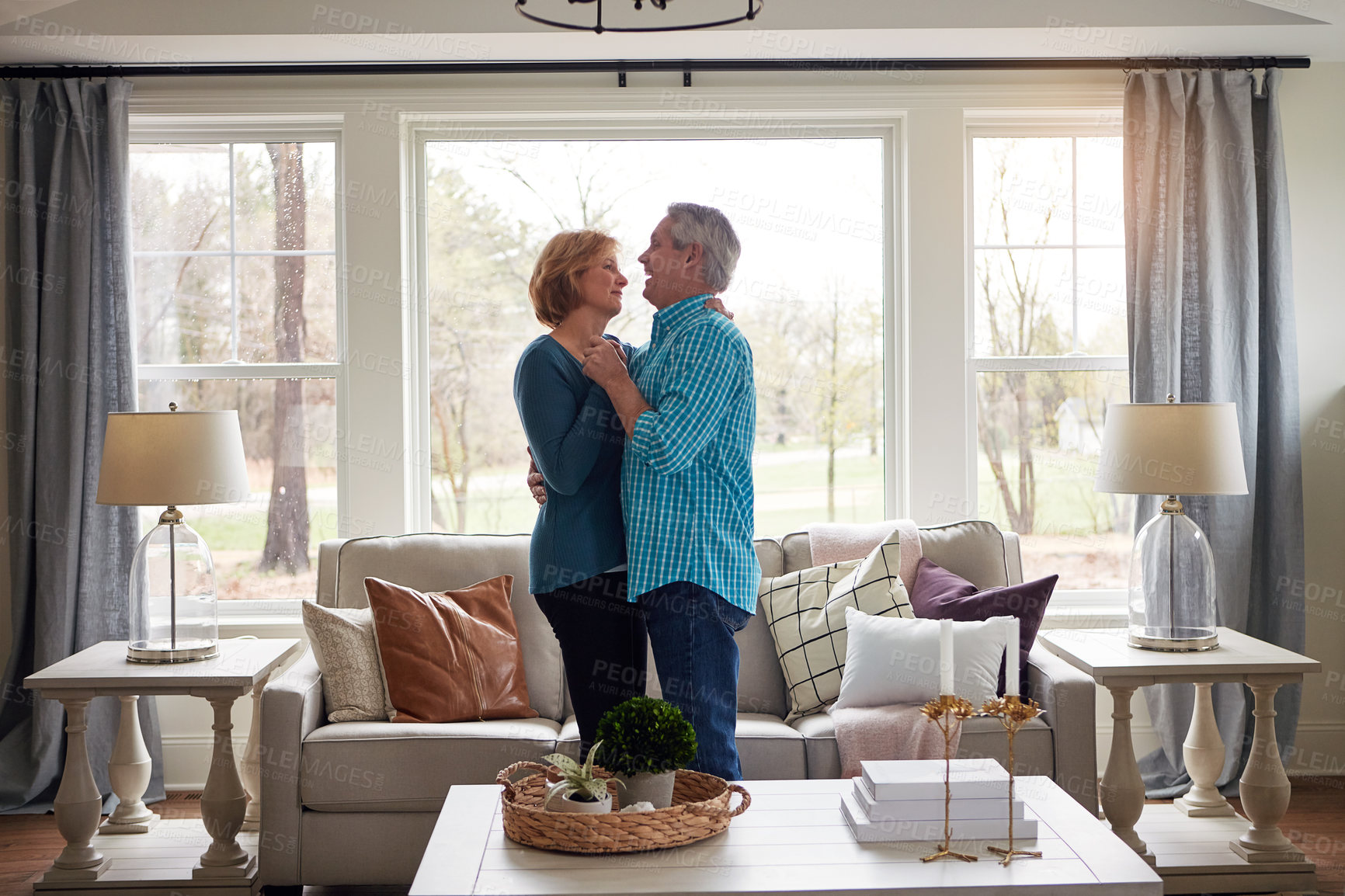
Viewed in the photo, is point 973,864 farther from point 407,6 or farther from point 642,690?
point 407,6

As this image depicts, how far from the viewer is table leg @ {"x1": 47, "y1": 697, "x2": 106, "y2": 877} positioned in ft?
9.10

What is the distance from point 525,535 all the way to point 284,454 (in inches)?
41.1

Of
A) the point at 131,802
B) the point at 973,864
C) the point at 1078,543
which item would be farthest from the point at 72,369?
the point at 1078,543

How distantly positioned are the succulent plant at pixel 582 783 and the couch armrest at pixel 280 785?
111 cm

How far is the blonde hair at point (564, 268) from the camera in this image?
219 cm

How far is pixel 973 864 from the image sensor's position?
1.73 meters

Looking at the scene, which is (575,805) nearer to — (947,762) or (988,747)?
(947,762)

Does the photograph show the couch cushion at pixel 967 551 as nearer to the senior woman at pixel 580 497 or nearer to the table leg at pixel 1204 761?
the table leg at pixel 1204 761

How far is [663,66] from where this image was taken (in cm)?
365

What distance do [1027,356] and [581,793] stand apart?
Answer: 8.63 feet

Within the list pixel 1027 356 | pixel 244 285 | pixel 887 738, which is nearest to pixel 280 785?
pixel 887 738

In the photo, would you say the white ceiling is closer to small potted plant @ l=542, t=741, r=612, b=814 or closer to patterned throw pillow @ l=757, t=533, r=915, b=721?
patterned throw pillow @ l=757, t=533, r=915, b=721

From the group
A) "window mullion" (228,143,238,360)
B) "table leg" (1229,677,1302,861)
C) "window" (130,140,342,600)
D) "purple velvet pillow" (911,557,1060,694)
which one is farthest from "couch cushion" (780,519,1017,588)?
"window mullion" (228,143,238,360)

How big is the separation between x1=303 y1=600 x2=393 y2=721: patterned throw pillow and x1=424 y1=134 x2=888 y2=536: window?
3.24 ft
